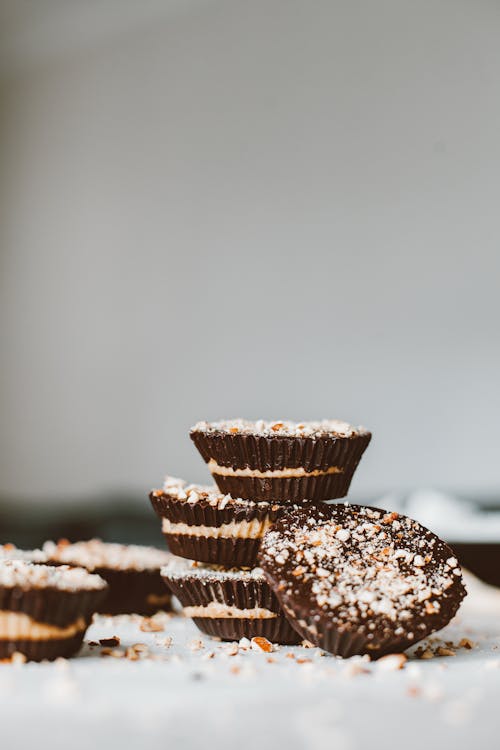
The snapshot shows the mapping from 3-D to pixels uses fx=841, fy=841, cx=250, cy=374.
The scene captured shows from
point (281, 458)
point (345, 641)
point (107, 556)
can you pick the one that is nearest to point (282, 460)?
point (281, 458)

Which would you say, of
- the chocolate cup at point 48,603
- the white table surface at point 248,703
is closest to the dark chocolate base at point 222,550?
the white table surface at point 248,703

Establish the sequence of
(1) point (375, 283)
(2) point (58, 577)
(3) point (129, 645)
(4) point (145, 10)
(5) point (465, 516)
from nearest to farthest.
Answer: (2) point (58, 577) < (3) point (129, 645) < (5) point (465, 516) < (1) point (375, 283) < (4) point (145, 10)

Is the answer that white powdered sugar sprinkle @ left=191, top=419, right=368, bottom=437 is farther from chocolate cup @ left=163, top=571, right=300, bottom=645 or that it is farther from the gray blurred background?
the gray blurred background

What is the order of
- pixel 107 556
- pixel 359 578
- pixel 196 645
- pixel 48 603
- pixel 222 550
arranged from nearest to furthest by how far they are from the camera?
pixel 48 603
pixel 359 578
pixel 196 645
pixel 222 550
pixel 107 556

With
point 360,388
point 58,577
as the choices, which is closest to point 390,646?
point 58,577

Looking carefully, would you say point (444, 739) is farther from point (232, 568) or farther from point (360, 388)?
point (360, 388)

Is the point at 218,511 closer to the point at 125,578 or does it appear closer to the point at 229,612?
the point at 229,612
